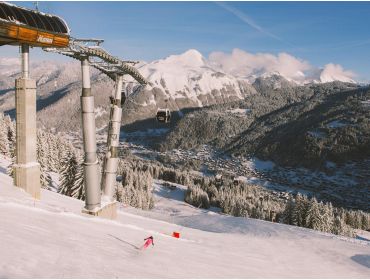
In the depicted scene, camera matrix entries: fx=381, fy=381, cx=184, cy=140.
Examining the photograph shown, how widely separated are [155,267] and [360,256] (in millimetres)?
16989

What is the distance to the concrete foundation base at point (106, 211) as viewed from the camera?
2648 centimetres

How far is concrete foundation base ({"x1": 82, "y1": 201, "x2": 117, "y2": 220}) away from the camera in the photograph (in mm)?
26484

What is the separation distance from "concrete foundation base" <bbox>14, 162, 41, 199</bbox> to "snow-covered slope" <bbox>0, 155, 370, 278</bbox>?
576mm

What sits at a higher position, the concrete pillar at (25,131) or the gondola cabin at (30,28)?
the gondola cabin at (30,28)

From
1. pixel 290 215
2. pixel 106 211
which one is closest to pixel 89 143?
pixel 106 211

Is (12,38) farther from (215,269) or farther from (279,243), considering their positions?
(279,243)

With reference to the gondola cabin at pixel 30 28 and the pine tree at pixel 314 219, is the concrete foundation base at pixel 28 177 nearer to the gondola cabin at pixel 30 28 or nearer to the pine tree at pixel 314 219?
the gondola cabin at pixel 30 28

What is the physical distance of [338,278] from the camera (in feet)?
65.4

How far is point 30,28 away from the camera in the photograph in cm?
2328

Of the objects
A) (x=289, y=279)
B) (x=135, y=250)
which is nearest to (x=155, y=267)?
(x=135, y=250)

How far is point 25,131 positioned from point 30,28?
254 inches

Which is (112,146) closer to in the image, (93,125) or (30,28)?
(93,125)

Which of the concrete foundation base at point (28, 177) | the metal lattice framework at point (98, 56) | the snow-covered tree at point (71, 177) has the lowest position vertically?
the snow-covered tree at point (71, 177)

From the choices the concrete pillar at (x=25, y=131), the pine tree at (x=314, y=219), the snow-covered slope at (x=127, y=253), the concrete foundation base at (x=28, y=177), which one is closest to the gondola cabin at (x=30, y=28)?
the concrete pillar at (x=25, y=131)
